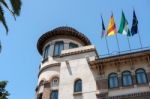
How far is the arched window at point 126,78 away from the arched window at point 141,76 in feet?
2.20

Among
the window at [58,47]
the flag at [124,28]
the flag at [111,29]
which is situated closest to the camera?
the flag at [124,28]

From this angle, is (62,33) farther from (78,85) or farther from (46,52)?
(78,85)

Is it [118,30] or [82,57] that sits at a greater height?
[118,30]

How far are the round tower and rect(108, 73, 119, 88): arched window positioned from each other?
5.09 meters

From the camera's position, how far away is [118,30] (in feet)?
91.4

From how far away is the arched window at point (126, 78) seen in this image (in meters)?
23.3

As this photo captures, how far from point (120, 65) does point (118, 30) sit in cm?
482

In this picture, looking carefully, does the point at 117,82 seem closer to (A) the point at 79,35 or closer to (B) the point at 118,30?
(B) the point at 118,30

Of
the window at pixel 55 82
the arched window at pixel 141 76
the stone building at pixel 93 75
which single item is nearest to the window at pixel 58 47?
the stone building at pixel 93 75

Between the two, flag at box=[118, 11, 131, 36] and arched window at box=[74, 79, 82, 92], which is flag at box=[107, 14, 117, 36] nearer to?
flag at box=[118, 11, 131, 36]

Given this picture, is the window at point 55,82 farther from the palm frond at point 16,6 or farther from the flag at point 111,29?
the palm frond at point 16,6

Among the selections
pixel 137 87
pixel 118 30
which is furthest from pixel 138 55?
pixel 118 30

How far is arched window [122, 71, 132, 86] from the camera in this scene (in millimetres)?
23281

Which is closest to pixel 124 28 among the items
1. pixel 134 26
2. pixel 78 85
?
pixel 134 26
